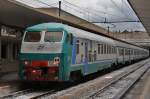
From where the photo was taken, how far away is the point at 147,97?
55.1ft

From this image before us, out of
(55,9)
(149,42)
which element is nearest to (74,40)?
(55,9)

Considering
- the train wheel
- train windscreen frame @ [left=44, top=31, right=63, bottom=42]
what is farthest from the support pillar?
train windscreen frame @ [left=44, top=31, right=63, bottom=42]

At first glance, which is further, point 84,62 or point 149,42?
point 149,42

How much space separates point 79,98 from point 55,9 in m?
36.7

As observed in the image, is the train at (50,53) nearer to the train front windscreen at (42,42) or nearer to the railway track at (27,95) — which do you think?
the train front windscreen at (42,42)

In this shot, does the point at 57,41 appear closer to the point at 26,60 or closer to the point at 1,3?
the point at 26,60

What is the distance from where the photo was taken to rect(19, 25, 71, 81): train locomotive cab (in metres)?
18.4

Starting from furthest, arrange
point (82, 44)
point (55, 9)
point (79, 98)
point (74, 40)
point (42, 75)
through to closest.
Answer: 1. point (55, 9)
2. point (82, 44)
3. point (74, 40)
4. point (42, 75)
5. point (79, 98)

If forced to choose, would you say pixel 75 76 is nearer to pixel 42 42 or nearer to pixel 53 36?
pixel 53 36

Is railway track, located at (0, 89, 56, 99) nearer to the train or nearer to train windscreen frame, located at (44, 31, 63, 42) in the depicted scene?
the train

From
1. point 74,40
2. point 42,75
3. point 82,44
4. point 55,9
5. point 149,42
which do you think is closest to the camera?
point 42,75

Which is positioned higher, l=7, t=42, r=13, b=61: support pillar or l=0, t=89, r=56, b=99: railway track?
l=7, t=42, r=13, b=61: support pillar

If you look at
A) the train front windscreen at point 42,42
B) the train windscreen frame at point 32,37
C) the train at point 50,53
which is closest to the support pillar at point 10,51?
the train at point 50,53

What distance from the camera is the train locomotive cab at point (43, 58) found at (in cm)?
1842
